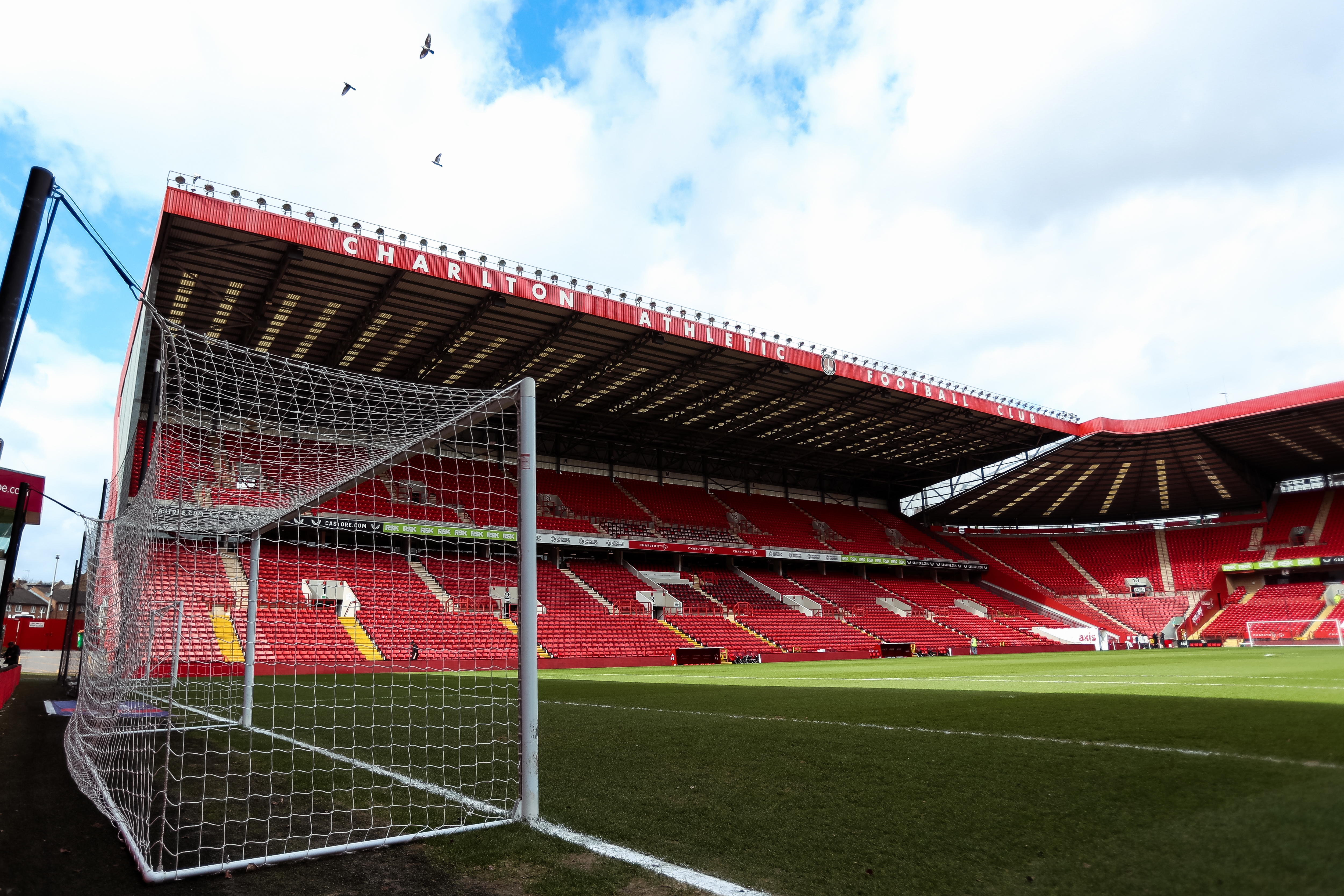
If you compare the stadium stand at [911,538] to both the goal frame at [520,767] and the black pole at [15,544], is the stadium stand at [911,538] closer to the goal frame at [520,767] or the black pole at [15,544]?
the black pole at [15,544]

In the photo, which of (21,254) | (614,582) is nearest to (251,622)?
(21,254)

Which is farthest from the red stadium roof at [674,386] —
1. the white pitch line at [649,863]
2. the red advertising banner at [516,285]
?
the white pitch line at [649,863]

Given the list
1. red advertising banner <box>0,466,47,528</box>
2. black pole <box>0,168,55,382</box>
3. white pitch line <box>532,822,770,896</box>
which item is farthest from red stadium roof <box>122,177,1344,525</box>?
white pitch line <box>532,822,770,896</box>

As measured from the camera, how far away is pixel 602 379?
27.8 metres

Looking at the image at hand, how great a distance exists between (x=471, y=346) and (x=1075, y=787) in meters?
22.7

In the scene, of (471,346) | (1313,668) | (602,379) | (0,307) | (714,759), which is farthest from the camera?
(602,379)

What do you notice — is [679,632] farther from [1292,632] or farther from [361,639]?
[1292,632]

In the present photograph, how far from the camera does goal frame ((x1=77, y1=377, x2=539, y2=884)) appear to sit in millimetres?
3523

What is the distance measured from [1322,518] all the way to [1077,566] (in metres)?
11.8

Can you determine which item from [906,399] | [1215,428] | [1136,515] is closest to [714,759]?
[906,399]

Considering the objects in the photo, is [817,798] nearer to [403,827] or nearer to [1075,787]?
[1075,787]

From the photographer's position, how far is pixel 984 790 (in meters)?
4.09

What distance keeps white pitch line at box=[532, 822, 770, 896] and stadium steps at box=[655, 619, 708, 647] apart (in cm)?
2492

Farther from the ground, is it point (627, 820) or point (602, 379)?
point (602, 379)
